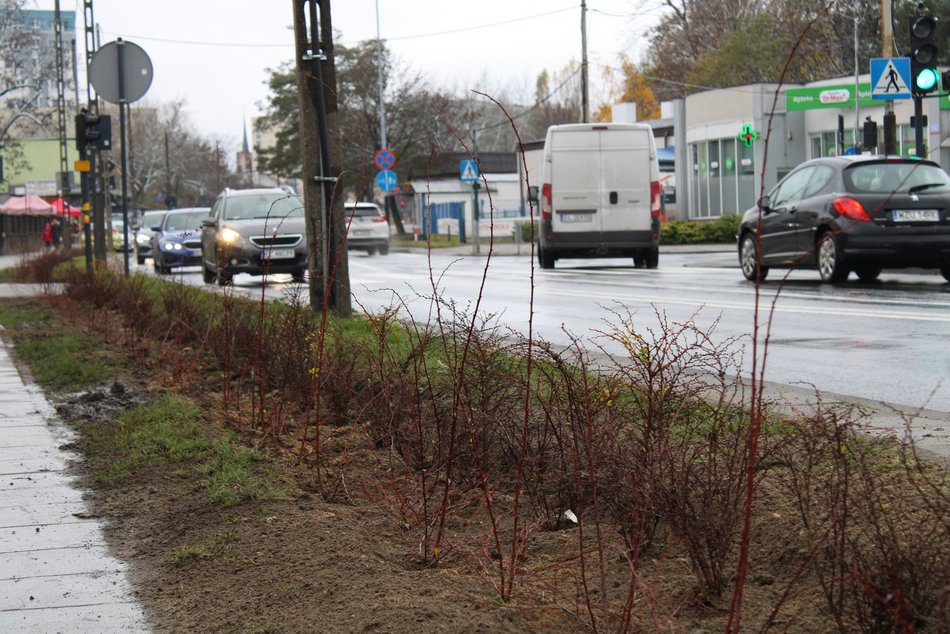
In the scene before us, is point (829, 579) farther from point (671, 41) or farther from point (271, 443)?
point (671, 41)

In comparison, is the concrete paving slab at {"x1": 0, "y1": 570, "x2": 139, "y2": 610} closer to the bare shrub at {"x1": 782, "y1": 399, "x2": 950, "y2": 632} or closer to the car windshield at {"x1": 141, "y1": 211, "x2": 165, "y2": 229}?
the bare shrub at {"x1": 782, "y1": 399, "x2": 950, "y2": 632}

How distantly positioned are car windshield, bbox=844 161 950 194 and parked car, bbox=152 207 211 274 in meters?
17.6

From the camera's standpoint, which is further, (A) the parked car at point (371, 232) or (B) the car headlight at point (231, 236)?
(A) the parked car at point (371, 232)

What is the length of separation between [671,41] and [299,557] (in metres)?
77.8

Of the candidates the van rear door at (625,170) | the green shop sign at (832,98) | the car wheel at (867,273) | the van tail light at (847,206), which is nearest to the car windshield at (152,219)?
the green shop sign at (832,98)

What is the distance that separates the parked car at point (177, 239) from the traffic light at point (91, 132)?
26.7 ft

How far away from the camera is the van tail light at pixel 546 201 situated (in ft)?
76.4

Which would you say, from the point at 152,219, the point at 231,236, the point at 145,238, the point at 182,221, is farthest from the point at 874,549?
the point at 152,219

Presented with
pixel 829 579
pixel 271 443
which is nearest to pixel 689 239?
pixel 271 443

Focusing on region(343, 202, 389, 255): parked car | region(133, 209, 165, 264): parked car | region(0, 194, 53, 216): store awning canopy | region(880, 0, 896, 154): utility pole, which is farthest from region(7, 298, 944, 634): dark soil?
region(0, 194, 53, 216): store awning canopy

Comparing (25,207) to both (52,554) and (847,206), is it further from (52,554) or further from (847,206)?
(52,554)

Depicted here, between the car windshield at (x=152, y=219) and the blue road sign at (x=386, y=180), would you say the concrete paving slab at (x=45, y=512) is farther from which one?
the blue road sign at (x=386, y=180)

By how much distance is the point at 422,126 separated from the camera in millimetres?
74000

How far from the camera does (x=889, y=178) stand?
16.2 meters
